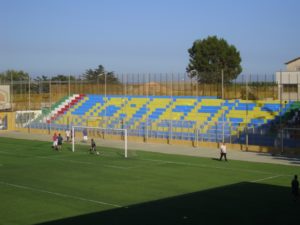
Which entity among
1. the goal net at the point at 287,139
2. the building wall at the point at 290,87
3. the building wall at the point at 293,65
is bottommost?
the goal net at the point at 287,139

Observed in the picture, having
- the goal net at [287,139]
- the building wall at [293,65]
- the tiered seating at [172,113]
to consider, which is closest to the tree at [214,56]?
the building wall at [293,65]

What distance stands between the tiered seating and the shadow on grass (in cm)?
1945

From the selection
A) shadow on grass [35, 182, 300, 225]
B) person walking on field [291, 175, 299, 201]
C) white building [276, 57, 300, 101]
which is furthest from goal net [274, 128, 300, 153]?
person walking on field [291, 175, 299, 201]

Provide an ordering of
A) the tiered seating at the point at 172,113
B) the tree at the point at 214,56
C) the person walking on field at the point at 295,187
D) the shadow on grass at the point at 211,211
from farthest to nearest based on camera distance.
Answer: the tree at the point at 214,56 → the tiered seating at the point at 172,113 → the person walking on field at the point at 295,187 → the shadow on grass at the point at 211,211

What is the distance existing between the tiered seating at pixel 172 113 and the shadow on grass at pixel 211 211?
19.5 m

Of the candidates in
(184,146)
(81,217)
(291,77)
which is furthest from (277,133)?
(81,217)

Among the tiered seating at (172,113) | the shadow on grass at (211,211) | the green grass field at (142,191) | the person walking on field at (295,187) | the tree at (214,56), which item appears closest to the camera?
the shadow on grass at (211,211)

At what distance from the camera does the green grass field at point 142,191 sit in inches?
750

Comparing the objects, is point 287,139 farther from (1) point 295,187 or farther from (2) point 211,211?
(2) point 211,211

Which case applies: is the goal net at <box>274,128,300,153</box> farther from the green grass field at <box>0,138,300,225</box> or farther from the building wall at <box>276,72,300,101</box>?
the building wall at <box>276,72,300,101</box>

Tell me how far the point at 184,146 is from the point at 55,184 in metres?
19.8

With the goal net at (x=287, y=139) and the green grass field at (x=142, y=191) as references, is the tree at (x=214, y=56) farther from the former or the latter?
the green grass field at (x=142, y=191)

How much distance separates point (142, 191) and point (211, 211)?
→ 492 centimetres

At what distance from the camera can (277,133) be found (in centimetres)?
4012
